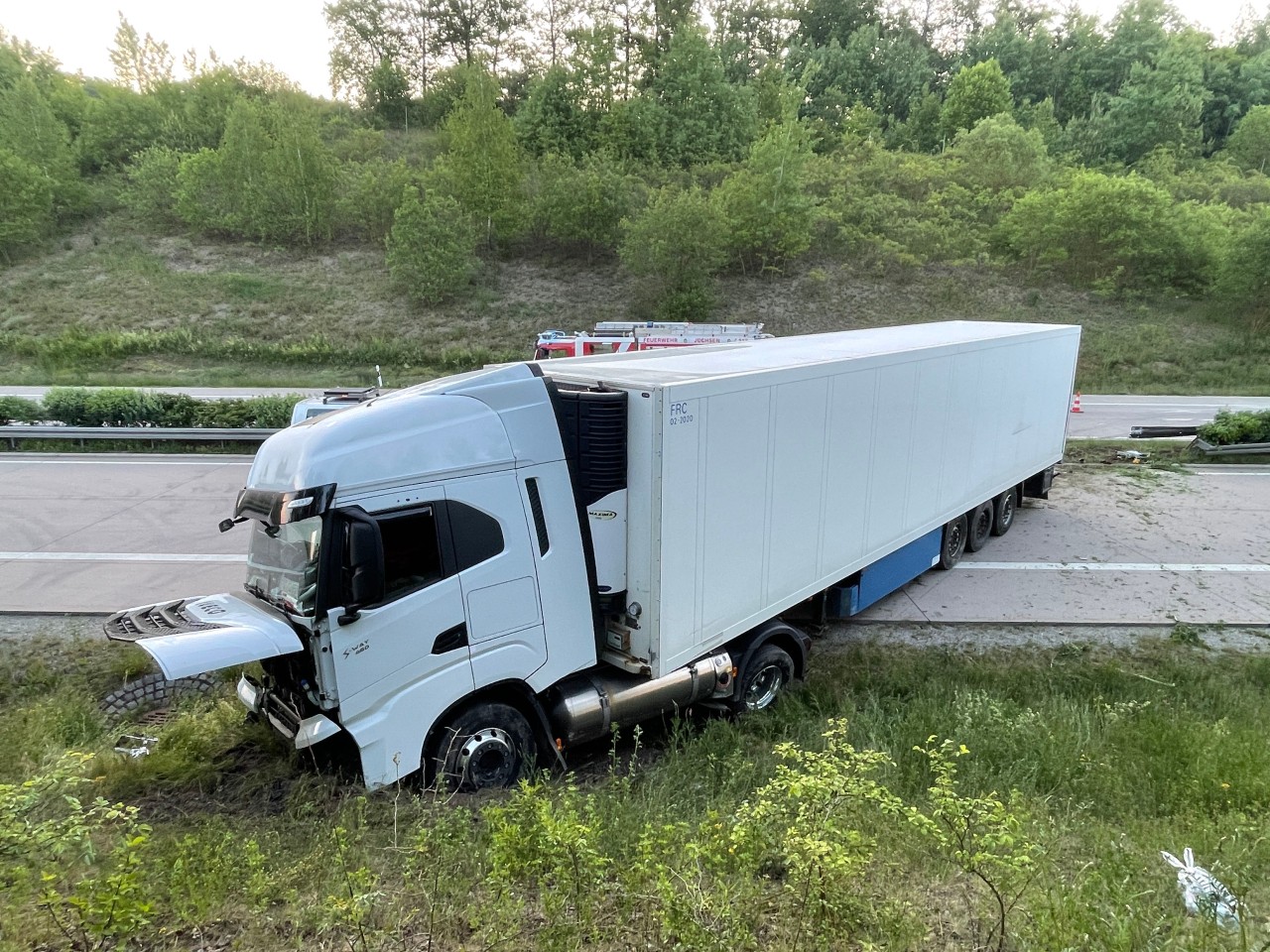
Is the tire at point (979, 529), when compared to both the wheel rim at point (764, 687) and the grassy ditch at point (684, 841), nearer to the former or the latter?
the grassy ditch at point (684, 841)

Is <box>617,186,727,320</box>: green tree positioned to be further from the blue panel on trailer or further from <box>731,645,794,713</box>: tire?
<box>731,645,794,713</box>: tire

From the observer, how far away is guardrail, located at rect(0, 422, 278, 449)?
16.3 metres

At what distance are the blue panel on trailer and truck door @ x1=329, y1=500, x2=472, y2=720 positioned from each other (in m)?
4.59

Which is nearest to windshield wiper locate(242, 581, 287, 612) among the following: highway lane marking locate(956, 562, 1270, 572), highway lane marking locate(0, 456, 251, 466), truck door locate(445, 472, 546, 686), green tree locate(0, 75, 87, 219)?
truck door locate(445, 472, 546, 686)

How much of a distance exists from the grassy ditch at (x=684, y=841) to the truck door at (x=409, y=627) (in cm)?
74

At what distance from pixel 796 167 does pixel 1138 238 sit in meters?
15.7

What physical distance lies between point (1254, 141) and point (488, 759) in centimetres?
6015

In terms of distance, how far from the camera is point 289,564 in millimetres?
4566

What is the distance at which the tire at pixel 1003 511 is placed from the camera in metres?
11.0

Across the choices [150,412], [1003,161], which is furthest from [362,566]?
[1003,161]

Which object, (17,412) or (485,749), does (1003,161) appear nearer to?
(17,412)

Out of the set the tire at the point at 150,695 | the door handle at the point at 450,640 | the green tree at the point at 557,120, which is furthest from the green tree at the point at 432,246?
the door handle at the point at 450,640

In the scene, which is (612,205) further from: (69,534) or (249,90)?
(249,90)

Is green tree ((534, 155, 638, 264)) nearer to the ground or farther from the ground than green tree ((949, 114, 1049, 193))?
nearer to the ground
